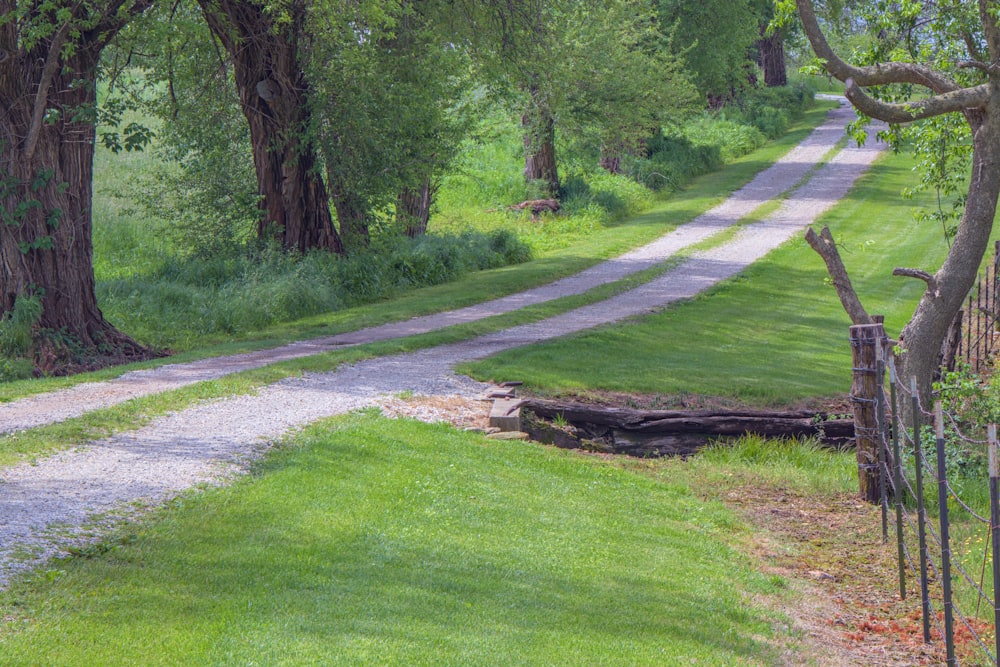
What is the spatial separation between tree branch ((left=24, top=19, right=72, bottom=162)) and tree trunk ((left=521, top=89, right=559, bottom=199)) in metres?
18.7

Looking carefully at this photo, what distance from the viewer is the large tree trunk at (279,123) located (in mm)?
21219

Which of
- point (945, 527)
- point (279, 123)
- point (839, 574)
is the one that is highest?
point (279, 123)

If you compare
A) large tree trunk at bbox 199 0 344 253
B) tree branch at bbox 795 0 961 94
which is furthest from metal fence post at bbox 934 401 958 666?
large tree trunk at bbox 199 0 344 253

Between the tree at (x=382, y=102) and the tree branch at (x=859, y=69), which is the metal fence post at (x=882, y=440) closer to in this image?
the tree branch at (x=859, y=69)

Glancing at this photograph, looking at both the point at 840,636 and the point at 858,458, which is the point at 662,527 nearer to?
the point at 840,636

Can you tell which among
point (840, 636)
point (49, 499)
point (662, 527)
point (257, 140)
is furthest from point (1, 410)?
point (257, 140)

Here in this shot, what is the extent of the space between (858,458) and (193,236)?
1549 centimetres

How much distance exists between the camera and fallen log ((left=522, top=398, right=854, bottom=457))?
12.8m

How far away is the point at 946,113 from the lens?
1292cm

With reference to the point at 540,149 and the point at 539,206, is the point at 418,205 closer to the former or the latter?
the point at 539,206

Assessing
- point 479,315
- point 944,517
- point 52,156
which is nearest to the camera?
point 944,517

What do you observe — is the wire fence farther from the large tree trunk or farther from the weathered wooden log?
the weathered wooden log

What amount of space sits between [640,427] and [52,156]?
355 inches

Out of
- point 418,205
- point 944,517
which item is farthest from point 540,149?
point 944,517
